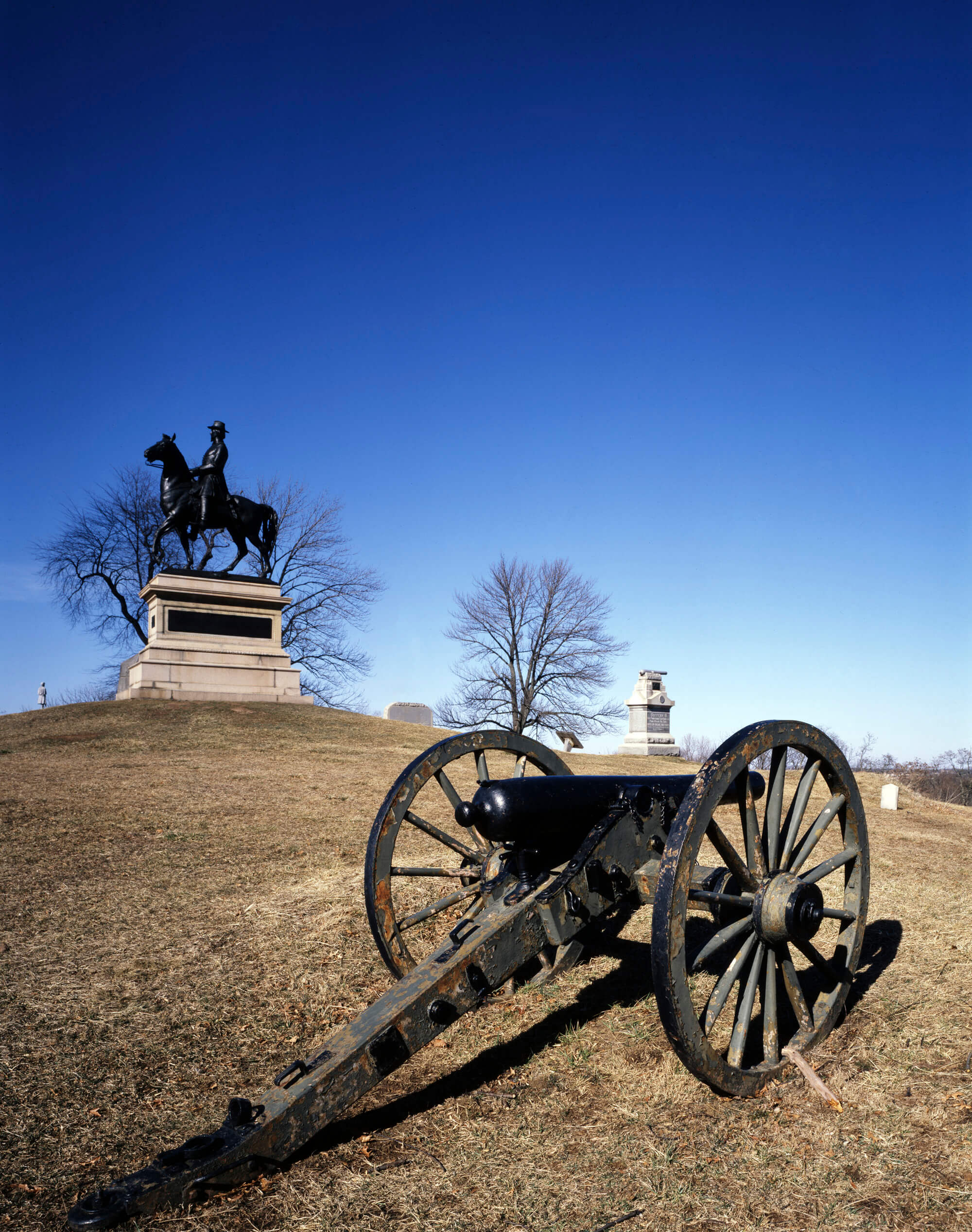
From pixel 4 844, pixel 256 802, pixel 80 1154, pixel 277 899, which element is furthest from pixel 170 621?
pixel 80 1154

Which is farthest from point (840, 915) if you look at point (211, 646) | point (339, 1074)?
point (211, 646)

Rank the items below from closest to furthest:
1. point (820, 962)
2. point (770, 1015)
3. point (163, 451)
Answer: point (770, 1015), point (820, 962), point (163, 451)

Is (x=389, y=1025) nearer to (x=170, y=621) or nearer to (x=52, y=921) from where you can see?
(x=52, y=921)

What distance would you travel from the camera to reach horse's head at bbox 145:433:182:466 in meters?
19.4

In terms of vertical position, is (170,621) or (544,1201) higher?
(170,621)

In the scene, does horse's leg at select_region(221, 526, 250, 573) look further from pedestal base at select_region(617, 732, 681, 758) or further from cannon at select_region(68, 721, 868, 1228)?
cannon at select_region(68, 721, 868, 1228)

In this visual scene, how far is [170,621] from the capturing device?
19.7 metres

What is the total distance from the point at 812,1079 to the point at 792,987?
13.1 inches

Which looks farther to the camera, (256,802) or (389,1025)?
(256,802)

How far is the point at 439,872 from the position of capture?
4.46 metres

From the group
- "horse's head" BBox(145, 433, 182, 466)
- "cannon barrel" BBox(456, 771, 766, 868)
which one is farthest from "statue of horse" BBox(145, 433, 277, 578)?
"cannon barrel" BBox(456, 771, 766, 868)

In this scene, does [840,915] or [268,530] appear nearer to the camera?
[840,915]

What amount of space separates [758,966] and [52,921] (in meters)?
4.57

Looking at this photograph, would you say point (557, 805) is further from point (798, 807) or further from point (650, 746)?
point (650, 746)
